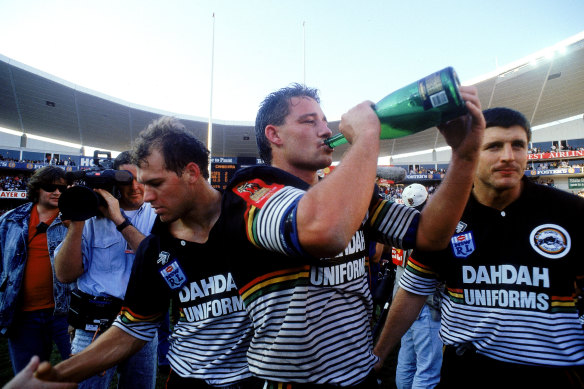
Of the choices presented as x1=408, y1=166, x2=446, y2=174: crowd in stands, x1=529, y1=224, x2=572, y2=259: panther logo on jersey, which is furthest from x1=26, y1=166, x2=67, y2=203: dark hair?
x1=408, y1=166, x2=446, y2=174: crowd in stands

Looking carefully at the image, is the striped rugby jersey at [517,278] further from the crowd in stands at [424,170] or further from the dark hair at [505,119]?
the crowd in stands at [424,170]

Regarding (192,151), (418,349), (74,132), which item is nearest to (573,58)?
(418,349)

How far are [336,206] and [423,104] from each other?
17.9 inches

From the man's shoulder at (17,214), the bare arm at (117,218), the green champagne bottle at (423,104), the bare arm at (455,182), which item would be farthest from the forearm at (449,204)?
the man's shoulder at (17,214)

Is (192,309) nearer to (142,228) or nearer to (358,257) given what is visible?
(358,257)

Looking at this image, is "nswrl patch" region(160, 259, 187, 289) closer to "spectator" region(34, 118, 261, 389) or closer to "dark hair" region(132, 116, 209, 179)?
"spectator" region(34, 118, 261, 389)

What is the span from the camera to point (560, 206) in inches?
59.5

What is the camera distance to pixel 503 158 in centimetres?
159

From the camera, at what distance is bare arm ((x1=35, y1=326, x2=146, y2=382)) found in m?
1.09

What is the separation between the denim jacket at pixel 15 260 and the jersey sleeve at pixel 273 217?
2595 millimetres

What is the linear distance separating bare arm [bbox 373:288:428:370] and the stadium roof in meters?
24.9

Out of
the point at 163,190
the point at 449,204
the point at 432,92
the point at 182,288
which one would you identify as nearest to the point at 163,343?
the point at 182,288

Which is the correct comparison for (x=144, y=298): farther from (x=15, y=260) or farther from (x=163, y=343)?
(x=163, y=343)

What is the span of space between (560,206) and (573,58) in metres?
29.4
